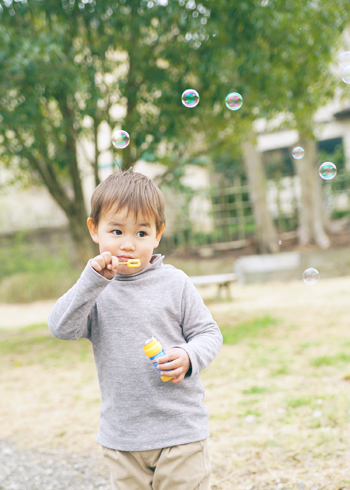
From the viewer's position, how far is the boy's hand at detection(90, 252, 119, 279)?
4.96 ft

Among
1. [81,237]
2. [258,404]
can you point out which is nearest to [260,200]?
[81,237]

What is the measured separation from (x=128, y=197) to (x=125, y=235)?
127 mm

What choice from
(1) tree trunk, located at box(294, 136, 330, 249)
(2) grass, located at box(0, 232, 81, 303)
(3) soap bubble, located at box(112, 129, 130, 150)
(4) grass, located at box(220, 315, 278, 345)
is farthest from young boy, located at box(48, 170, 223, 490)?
(1) tree trunk, located at box(294, 136, 330, 249)

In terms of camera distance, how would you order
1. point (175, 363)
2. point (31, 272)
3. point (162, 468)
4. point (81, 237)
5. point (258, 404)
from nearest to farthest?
point (175, 363), point (162, 468), point (258, 404), point (81, 237), point (31, 272)

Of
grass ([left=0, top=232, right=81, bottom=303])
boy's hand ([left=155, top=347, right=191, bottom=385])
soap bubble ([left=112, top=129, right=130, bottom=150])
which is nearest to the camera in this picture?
boy's hand ([left=155, top=347, right=191, bottom=385])

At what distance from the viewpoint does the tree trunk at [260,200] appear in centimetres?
1148

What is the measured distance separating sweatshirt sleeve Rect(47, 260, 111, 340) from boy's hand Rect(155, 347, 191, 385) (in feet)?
0.97

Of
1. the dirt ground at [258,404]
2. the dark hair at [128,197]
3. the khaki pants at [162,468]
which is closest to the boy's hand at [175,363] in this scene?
the khaki pants at [162,468]

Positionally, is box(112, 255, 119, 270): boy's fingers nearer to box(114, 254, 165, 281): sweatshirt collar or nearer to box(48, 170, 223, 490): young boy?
box(48, 170, 223, 490): young boy

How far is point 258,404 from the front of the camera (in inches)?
137

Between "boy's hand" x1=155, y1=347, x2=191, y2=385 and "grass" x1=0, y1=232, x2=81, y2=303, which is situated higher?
"boy's hand" x1=155, y1=347, x2=191, y2=385

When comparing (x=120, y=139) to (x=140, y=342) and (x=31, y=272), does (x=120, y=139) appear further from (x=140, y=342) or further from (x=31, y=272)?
(x=31, y=272)

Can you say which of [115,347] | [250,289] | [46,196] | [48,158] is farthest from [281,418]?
[46,196]

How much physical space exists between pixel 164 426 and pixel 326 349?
3680 millimetres
